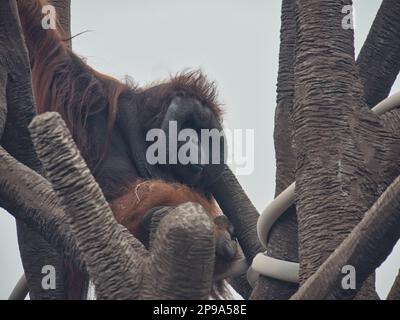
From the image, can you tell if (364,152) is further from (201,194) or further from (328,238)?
(201,194)

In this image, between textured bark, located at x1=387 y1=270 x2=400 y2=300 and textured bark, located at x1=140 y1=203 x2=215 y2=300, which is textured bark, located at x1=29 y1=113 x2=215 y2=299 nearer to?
textured bark, located at x1=140 y1=203 x2=215 y2=300

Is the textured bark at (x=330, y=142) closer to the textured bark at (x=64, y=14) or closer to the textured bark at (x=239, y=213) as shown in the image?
the textured bark at (x=239, y=213)

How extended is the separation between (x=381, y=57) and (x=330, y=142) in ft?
2.17

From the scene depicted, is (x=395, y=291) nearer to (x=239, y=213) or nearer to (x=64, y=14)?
(x=239, y=213)

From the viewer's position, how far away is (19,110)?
10.4ft

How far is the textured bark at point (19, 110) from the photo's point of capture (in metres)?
A: 3.12

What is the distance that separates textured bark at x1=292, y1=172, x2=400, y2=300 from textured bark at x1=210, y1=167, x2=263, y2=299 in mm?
1316

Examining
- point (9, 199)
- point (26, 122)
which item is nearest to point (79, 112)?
point (26, 122)

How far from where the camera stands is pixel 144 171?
4.18 m

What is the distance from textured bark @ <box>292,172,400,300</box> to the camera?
2232 millimetres

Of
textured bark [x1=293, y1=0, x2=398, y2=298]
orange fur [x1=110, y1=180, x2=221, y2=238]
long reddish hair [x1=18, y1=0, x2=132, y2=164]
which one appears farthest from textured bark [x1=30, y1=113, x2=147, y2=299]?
long reddish hair [x1=18, y1=0, x2=132, y2=164]

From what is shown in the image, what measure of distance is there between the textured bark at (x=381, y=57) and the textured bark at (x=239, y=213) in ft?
2.38

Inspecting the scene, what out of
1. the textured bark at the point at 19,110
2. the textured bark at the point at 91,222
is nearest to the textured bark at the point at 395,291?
the textured bark at the point at 91,222

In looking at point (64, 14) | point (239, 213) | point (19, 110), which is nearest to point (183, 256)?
point (19, 110)
